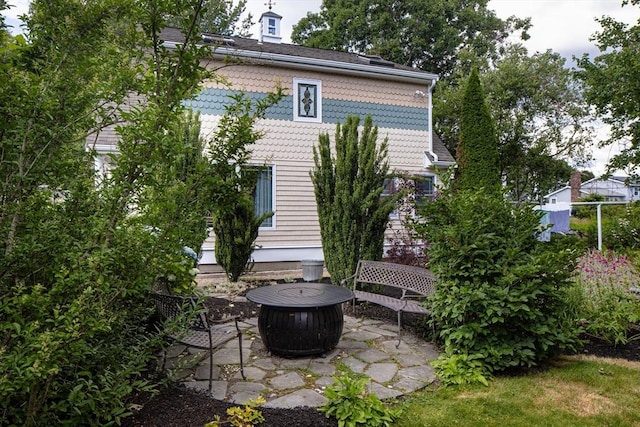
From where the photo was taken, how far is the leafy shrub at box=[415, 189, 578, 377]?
3924mm

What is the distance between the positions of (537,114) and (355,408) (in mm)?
18578

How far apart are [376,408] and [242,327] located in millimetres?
2801

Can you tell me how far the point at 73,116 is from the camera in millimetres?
2221

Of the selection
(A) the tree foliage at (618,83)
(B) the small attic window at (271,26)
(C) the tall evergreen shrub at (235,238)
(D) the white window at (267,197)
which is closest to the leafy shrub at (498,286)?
(C) the tall evergreen shrub at (235,238)

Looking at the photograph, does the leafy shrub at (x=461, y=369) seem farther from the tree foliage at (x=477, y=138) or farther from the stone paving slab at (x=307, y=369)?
the tree foliage at (x=477, y=138)

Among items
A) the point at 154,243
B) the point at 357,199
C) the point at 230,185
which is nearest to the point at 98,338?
the point at 154,243

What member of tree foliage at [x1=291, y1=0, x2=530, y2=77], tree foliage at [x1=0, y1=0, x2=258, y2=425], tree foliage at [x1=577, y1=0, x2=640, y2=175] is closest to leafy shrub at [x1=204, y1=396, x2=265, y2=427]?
tree foliage at [x1=0, y1=0, x2=258, y2=425]

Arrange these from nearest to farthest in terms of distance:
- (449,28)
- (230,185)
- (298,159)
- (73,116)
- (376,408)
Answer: (73,116)
(230,185)
(376,408)
(298,159)
(449,28)

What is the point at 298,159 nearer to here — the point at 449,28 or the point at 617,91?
the point at 617,91

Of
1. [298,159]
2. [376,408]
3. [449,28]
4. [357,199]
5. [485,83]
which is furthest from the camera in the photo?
[449,28]

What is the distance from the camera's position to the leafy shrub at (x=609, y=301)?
15.3 feet

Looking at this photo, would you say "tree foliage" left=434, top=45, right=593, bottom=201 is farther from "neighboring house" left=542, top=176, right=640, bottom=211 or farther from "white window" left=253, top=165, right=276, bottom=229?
"white window" left=253, top=165, right=276, bottom=229

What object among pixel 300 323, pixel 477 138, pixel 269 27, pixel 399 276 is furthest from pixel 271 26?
pixel 300 323

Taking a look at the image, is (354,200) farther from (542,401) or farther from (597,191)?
(597,191)
